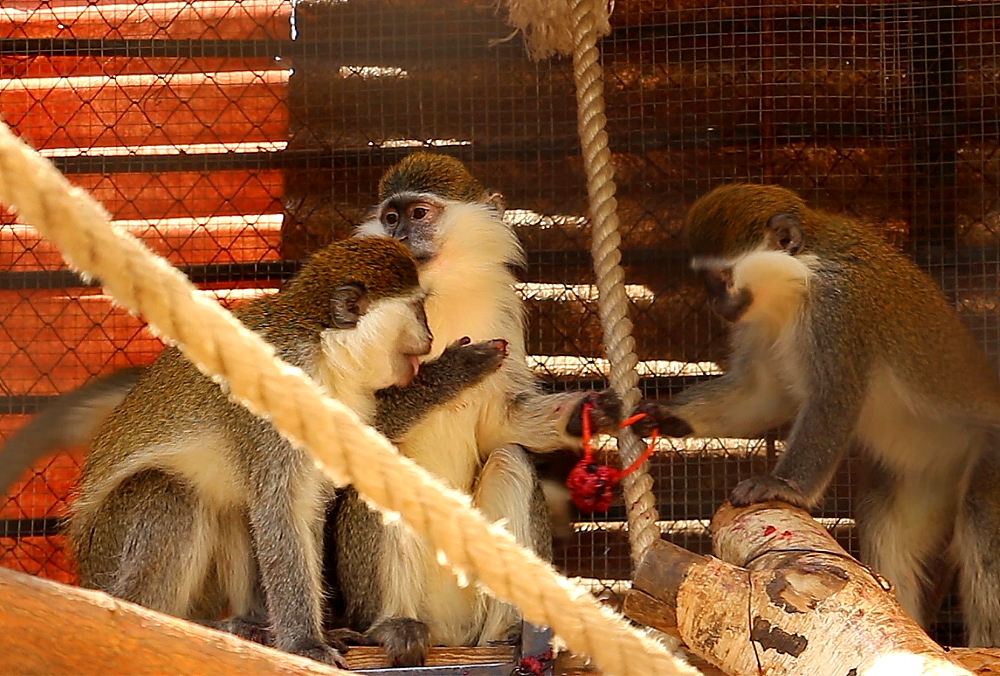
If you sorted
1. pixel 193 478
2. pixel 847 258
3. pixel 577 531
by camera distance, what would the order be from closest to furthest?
pixel 193 478 < pixel 847 258 < pixel 577 531

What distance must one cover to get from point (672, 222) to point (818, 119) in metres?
0.61

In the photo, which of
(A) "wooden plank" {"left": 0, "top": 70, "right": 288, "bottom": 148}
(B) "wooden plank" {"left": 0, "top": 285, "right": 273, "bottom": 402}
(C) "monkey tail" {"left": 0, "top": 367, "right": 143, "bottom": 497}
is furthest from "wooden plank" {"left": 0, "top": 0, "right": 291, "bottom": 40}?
(C) "monkey tail" {"left": 0, "top": 367, "right": 143, "bottom": 497}

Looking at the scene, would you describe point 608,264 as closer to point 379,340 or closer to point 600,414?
point 600,414

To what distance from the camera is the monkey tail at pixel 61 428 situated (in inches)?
160

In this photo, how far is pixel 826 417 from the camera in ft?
11.3

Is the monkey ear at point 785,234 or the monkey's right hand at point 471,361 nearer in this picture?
the monkey's right hand at point 471,361

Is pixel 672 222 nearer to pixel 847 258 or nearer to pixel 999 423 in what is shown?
pixel 847 258

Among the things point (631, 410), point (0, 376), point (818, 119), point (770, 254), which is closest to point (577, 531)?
point (631, 410)

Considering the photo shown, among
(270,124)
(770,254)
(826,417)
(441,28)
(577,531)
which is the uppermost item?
(441,28)

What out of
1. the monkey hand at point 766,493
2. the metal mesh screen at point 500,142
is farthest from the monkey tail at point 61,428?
the monkey hand at point 766,493

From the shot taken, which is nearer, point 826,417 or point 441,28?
point 826,417

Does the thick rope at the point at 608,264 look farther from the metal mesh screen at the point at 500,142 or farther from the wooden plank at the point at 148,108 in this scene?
the wooden plank at the point at 148,108

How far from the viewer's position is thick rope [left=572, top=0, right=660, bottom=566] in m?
3.37

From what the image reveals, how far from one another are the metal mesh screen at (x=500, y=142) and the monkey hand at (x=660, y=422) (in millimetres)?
719
